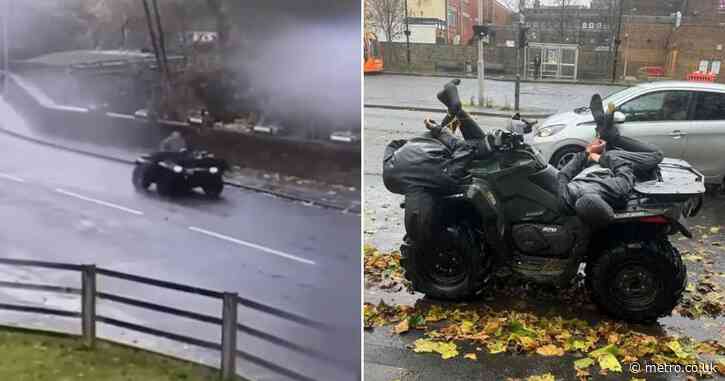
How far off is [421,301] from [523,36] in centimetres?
114

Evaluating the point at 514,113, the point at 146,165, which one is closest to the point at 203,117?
the point at 146,165

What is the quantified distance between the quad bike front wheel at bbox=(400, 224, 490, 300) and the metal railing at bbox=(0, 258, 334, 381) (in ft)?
3.68

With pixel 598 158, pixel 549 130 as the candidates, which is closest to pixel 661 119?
pixel 598 158

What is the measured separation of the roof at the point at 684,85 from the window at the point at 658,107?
3cm

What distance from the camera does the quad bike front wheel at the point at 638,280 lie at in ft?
8.49

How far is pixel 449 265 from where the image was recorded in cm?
275

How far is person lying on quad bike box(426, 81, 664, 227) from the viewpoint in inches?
97.4

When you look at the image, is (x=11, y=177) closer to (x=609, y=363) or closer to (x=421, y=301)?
(x=421, y=301)

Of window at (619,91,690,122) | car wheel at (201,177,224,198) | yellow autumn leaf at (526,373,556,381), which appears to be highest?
window at (619,91,690,122)

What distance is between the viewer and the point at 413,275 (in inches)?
109

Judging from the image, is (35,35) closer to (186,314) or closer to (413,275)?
(186,314)

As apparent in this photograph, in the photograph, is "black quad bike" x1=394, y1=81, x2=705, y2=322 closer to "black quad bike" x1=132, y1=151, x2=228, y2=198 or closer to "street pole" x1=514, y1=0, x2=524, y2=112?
"street pole" x1=514, y1=0, x2=524, y2=112

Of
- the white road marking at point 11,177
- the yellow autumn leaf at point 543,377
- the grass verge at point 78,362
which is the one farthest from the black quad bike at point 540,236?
the white road marking at point 11,177
